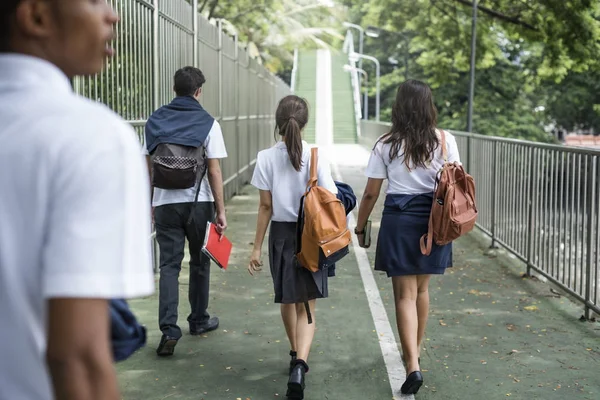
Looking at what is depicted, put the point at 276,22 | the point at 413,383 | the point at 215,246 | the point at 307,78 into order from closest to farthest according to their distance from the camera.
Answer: the point at 413,383
the point at 215,246
the point at 276,22
the point at 307,78

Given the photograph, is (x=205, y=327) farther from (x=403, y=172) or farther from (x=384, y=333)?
(x=403, y=172)

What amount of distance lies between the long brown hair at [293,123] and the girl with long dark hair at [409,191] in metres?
0.48

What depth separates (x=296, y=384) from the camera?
490cm

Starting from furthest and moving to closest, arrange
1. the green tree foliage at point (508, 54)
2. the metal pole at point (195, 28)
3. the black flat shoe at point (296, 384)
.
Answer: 1. the green tree foliage at point (508, 54)
2. the metal pole at point (195, 28)
3. the black flat shoe at point (296, 384)

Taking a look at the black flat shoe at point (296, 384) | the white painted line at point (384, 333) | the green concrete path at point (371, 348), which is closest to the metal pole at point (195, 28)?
the white painted line at point (384, 333)

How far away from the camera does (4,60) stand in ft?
4.39

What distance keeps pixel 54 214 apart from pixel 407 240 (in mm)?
4118

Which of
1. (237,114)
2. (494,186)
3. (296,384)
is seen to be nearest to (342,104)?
(237,114)

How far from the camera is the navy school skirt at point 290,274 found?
16.9 feet

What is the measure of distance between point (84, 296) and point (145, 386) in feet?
13.7

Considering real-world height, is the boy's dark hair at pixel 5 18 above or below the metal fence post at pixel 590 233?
above

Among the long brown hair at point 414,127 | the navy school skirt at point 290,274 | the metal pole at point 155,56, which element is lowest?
the navy school skirt at point 290,274

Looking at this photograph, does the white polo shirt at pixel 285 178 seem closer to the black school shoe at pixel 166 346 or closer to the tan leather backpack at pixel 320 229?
the tan leather backpack at pixel 320 229

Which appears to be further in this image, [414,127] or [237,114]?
[237,114]
